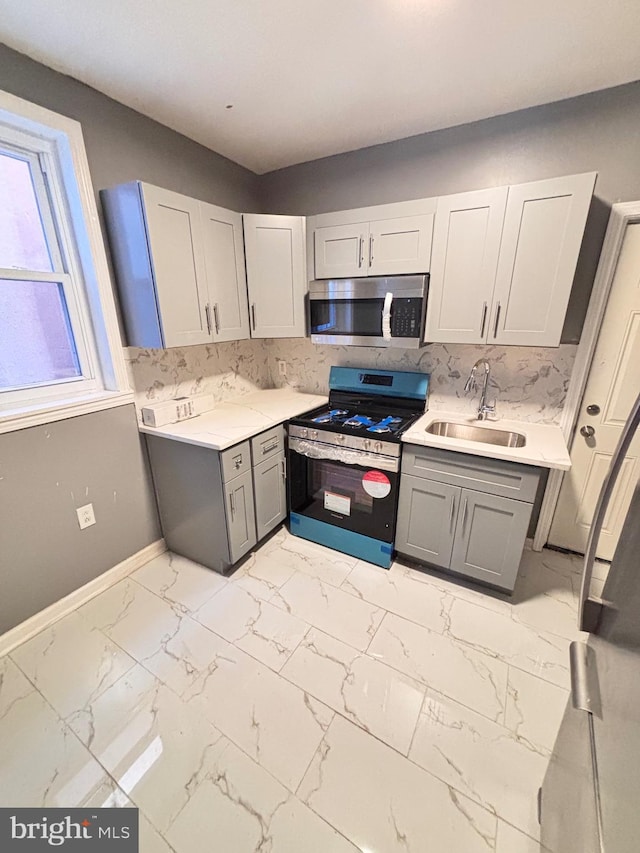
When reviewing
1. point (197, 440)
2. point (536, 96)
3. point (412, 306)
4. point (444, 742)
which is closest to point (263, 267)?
point (412, 306)

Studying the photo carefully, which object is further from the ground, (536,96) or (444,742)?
(536,96)

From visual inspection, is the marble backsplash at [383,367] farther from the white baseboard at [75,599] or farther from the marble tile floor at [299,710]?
the marble tile floor at [299,710]

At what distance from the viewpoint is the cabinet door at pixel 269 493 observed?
2.14 metres

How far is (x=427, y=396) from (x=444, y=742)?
5.83ft

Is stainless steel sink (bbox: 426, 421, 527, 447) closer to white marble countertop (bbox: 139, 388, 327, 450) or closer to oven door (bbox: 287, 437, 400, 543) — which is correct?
oven door (bbox: 287, 437, 400, 543)

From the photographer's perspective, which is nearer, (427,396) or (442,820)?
(442,820)

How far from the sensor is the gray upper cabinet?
5.49 feet

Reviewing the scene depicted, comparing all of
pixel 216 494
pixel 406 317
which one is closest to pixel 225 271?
pixel 406 317

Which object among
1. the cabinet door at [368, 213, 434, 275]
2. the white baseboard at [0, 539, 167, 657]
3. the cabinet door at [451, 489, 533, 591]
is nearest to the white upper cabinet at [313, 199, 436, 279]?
the cabinet door at [368, 213, 434, 275]

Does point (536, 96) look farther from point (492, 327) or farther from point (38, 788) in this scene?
point (38, 788)

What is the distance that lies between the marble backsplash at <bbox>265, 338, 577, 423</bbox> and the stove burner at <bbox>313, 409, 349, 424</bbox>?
0.42 metres

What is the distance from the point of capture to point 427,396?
7.73ft

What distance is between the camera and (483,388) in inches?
86.3

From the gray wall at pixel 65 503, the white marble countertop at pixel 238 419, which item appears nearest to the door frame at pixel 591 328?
the white marble countertop at pixel 238 419
